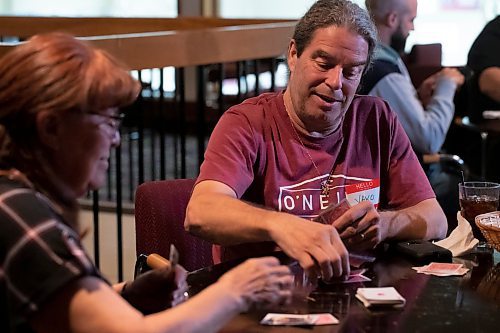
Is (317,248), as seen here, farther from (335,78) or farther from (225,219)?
(335,78)

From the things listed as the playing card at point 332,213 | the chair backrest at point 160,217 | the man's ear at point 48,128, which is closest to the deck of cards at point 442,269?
the playing card at point 332,213

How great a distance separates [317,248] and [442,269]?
37 centimetres

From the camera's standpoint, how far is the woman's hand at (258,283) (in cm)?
138

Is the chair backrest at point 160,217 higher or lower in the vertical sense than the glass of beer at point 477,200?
lower

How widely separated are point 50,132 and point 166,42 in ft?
6.94

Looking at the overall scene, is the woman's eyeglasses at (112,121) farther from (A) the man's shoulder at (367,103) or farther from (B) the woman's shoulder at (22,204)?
(A) the man's shoulder at (367,103)

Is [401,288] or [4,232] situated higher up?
[4,232]

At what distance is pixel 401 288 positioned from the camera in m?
1.88

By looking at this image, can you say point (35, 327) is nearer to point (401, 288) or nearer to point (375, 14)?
point (401, 288)

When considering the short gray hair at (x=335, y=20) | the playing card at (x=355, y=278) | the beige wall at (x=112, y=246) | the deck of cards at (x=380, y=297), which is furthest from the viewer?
the beige wall at (x=112, y=246)

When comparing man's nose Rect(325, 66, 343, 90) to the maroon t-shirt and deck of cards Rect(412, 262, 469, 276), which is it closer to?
the maroon t-shirt

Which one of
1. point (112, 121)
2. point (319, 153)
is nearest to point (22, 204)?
point (112, 121)

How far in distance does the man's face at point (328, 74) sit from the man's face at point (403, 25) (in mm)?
1493

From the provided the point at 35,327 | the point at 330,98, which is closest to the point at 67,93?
the point at 35,327
